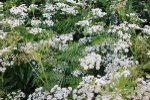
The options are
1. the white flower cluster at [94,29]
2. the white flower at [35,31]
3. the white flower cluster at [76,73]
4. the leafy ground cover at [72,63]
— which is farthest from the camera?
the white flower cluster at [94,29]

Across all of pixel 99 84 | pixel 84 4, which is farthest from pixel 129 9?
pixel 99 84

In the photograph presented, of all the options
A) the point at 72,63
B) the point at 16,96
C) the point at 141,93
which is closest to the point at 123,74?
the point at 141,93

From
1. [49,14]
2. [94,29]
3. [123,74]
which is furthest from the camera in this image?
[49,14]

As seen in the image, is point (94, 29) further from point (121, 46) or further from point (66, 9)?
point (66, 9)

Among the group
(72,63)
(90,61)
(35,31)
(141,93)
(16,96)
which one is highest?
(35,31)

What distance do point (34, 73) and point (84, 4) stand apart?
1811 mm

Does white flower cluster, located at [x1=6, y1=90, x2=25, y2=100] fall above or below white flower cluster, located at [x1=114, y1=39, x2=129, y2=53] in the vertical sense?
below

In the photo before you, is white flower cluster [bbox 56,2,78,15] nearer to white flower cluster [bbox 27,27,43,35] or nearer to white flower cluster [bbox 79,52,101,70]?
white flower cluster [bbox 27,27,43,35]

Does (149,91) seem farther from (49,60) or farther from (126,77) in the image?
(49,60)

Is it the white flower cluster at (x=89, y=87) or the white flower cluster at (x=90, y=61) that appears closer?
the white flower cluster at (x=89, y=87)

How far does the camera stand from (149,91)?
3723mm

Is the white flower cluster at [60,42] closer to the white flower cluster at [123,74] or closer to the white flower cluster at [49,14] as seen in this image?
the white flower cluster at [49,14]

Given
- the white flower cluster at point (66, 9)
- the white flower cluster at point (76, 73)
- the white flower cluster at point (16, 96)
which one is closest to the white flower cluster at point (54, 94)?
the white flower cluster at point (16, 96)

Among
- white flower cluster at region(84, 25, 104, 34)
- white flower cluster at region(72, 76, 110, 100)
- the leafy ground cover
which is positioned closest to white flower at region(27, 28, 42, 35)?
the leafy ground cover
